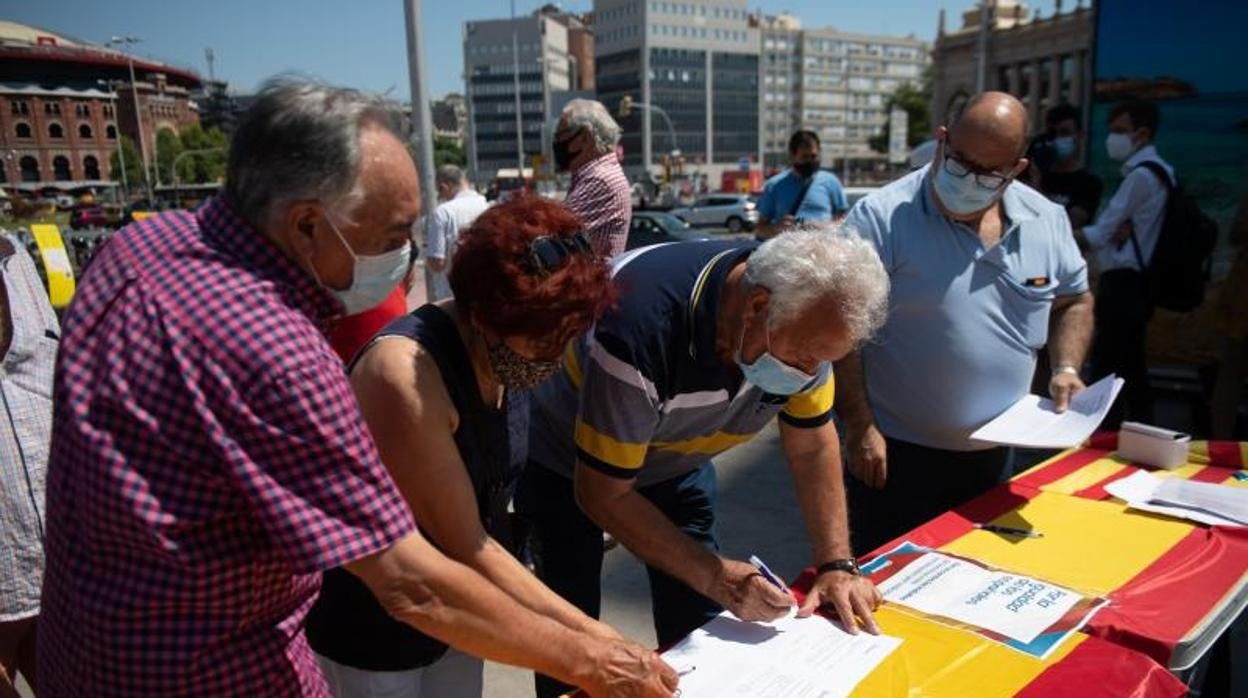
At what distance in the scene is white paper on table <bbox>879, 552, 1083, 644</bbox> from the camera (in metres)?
1.55

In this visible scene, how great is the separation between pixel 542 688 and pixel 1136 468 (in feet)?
6.08

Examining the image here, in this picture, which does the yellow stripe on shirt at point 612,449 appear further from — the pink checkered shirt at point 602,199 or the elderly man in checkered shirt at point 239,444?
the pink checkered shirt at point 602,199

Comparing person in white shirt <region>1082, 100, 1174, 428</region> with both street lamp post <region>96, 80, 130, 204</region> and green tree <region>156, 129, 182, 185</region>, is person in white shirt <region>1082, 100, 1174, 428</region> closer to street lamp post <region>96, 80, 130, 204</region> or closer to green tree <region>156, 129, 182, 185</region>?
street lamp post <region>96, 80, 130, 204</region>

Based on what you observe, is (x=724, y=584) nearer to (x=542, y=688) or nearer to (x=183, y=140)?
(x=542, y=688)

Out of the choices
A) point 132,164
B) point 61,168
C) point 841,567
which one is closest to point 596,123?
point 841,567

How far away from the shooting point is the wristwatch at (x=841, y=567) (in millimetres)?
1696

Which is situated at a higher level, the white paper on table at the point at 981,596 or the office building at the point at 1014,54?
the office building at the point at 1014,54

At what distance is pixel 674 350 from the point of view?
5.47ft

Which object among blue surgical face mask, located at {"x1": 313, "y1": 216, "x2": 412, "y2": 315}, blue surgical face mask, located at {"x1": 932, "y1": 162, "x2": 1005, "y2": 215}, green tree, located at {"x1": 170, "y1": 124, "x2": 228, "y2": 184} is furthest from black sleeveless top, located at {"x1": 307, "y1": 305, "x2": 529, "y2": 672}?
green tree, located at {"x1": 170, "y1": 124, "x2": 228, "y2": 184}

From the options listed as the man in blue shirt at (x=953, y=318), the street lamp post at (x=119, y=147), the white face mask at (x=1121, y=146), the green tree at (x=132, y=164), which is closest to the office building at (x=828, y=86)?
the green tree at (x=132, y=164)

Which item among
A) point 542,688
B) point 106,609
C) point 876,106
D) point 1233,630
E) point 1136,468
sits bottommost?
point 1233,630

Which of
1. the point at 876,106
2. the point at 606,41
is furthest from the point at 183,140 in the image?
the point at 876,106

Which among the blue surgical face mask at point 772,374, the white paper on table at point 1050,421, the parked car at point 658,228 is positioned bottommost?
the parked car at point 658,228

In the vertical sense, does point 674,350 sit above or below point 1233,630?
above
